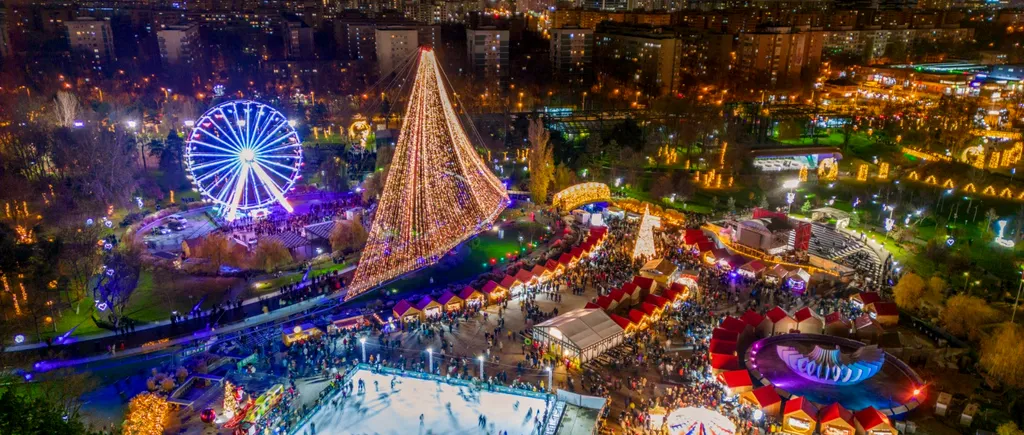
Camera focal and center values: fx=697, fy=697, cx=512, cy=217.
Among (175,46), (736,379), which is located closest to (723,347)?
(736,379)

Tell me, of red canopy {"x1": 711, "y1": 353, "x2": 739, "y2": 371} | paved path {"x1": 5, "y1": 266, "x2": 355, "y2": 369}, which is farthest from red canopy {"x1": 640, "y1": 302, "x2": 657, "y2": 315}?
paved path {"x1": 5, "y1": 266, "x2": 355, "y2": 369}

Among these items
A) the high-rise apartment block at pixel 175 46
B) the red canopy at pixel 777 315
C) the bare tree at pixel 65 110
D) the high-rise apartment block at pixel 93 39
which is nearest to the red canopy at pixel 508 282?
the red canopy at pixel 777 315

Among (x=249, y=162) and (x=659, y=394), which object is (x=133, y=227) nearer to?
(x=249, y=162)

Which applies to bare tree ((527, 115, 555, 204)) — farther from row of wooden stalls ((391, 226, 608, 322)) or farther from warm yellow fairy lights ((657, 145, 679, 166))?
warm yellow fairy lights ((657, 145, 679, 166))

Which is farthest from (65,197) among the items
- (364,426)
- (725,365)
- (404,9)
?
(404,9)

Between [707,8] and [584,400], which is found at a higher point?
[707,8]

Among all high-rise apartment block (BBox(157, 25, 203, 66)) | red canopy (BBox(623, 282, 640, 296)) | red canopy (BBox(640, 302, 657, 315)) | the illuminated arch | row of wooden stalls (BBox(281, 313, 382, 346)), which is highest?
high-rise apartment block (BBox(157, 25, 203, 66))
